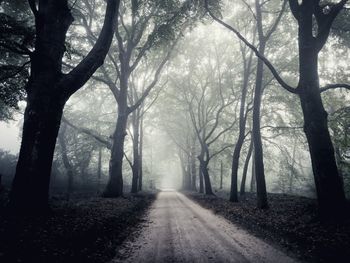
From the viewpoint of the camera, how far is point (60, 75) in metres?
8.00

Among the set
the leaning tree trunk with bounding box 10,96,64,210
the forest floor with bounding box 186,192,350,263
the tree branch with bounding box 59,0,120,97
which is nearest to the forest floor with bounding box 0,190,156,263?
the leaning tree trunk with bounding box 10,96,64,210

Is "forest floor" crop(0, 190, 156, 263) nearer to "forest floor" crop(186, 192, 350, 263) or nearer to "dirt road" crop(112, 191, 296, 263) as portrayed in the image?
"dirt road" crop(112, 191, 296, 263)

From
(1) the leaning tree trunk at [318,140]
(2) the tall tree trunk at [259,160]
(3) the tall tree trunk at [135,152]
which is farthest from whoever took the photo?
(3) the tall tree trunk at [135,152]

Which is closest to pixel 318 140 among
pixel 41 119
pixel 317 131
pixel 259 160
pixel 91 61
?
pixel 317 131

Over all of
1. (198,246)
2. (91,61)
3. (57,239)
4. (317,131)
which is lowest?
(198,246)

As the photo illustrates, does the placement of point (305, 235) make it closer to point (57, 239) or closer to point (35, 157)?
point (57, 239)

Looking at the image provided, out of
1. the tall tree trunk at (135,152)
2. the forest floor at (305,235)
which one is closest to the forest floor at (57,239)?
the forest floor at (305,235)

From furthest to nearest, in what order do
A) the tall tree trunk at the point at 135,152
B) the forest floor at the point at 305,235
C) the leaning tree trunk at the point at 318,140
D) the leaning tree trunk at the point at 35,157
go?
the tall tree trunk at the point at 135,152 < the leaning tree trunk at the point at 318,140 < the leaning tree trunk at the point at 35,157 < the forest floor at the point at 305,235

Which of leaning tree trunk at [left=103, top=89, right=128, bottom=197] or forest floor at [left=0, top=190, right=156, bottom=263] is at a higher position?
leaning tree trunk at [left=103, top=89, right=128, bottom=197]

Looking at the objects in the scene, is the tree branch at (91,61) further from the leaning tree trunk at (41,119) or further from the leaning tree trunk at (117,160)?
the leaning tree trunk at (117,160)

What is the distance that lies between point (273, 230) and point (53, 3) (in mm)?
9884

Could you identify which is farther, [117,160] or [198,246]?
[117,160]

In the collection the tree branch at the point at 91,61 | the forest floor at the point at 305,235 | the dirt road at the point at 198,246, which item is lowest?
the dirt road at the point at 198,246

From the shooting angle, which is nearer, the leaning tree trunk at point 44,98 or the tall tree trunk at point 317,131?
the leaning tree trunk at point 44,98
